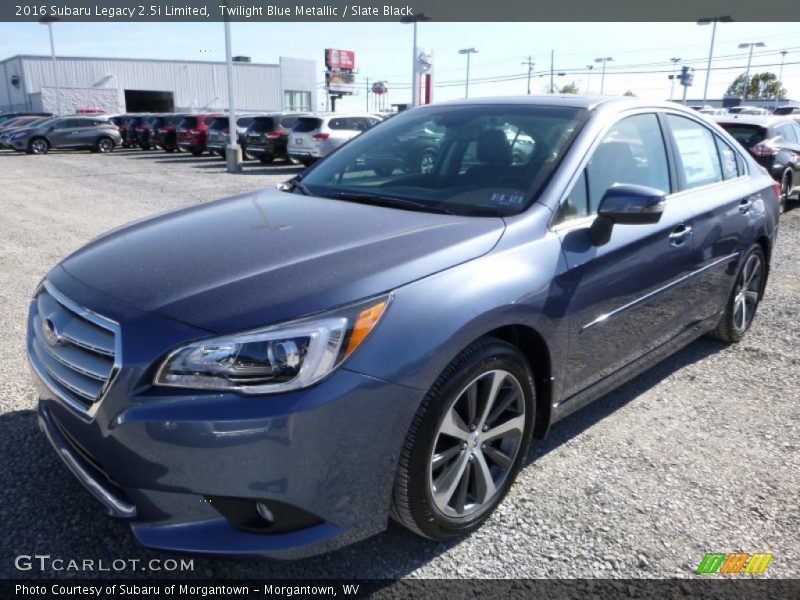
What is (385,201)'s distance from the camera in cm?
309

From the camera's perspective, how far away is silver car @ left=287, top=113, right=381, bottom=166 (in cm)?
1817

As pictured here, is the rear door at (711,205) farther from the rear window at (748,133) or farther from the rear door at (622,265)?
the rear window at (748,133)

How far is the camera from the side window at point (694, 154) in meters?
3.79

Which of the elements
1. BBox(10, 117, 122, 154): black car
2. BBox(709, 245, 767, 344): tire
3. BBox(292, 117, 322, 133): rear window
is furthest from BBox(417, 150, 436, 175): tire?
BBox(10, 117, 122, 154): black car

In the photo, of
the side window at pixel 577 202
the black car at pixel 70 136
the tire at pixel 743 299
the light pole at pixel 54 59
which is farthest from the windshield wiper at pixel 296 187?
the light pole at pixel 54 59

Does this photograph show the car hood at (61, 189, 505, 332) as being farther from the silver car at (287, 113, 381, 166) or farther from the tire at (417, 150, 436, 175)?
the silver car at (287, 113, 381, 166)

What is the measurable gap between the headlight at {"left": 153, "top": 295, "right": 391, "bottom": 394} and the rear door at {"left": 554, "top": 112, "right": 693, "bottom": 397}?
1.18 meters

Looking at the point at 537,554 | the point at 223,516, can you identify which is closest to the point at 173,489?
the point at 223,516

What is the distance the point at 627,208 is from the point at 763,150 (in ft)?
28.6

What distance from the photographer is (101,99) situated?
53.1 metres

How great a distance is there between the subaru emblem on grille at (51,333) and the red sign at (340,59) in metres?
59.8

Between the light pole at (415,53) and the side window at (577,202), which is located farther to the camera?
the light pole at (415,53)

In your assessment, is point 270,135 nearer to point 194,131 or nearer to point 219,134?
point 219,134

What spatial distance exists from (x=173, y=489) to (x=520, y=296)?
139 centimetres
